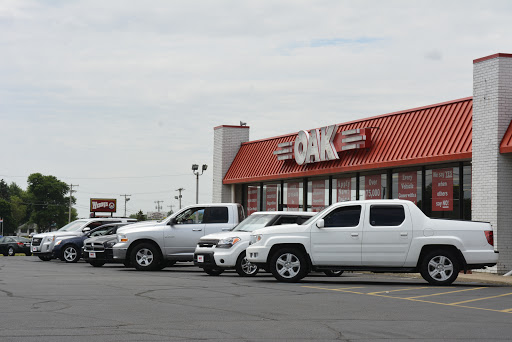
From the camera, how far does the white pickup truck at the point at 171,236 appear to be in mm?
23438

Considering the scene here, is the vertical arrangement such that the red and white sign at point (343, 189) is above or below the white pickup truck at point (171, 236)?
above

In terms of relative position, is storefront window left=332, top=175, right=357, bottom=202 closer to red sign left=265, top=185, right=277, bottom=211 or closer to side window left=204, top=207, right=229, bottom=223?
red sign left=265, top=185, right=277, bottom=211

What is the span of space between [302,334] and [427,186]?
16.8 m

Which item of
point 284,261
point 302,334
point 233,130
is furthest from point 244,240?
point 233,130

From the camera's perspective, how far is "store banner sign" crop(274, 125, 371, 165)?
92.2 feet

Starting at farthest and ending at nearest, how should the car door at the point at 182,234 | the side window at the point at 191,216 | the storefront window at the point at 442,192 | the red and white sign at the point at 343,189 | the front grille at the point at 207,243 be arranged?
the red and white sign at the point at 343,189 < the storefront window at the point at 442,192 < the side window at the point at 191,216 < the car door at the point at 182,234 < the front grille at the point at 207,243

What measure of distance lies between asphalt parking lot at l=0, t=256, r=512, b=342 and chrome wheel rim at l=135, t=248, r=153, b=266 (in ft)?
16.4

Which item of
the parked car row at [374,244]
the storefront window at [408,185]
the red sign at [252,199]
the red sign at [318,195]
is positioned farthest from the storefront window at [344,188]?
the parked car row at [374,244]

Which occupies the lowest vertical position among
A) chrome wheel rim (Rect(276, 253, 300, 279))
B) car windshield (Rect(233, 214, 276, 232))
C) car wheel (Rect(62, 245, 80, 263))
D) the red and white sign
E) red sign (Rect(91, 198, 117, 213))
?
→ car wheel (Rect(62, 245, 80, 263))

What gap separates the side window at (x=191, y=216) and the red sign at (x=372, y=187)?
7361 mm

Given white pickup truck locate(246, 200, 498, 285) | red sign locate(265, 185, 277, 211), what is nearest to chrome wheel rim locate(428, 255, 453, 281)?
white pickup truck locate(246, 200, 498, 285)

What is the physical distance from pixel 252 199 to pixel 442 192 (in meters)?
14.1

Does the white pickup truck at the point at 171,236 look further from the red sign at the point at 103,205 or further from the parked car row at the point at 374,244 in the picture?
the red sign at the point at 103,205

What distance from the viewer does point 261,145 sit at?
121 ft
